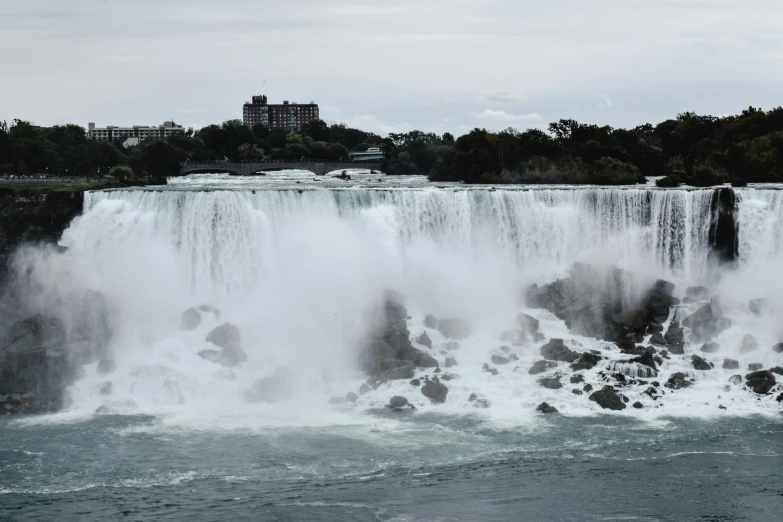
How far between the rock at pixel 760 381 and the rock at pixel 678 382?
69.3 inches

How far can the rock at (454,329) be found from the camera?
33.7 metres

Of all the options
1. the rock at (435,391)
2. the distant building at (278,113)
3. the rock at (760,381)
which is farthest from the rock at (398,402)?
the distant building at (278,113)

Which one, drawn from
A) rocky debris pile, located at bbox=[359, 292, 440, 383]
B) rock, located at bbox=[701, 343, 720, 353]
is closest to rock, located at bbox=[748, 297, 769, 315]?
rock, located at bbox=[701, 343, 720, 353]

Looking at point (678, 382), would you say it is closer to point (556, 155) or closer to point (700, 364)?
point (700, 364)

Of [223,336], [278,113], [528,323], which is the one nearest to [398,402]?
[223,336]

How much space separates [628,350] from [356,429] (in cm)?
1071

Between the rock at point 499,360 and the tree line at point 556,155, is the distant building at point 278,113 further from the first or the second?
the rock at point 499,360

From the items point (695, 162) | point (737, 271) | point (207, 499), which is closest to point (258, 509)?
point (207, 499)

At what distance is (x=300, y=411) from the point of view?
1128 inches

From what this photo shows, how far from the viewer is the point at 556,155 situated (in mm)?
67250

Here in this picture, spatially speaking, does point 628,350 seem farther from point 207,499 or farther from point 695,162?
point 695,162

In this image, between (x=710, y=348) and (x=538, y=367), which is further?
(x=710, y=348)

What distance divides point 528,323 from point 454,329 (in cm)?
256

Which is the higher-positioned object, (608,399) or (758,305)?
(758,305)
